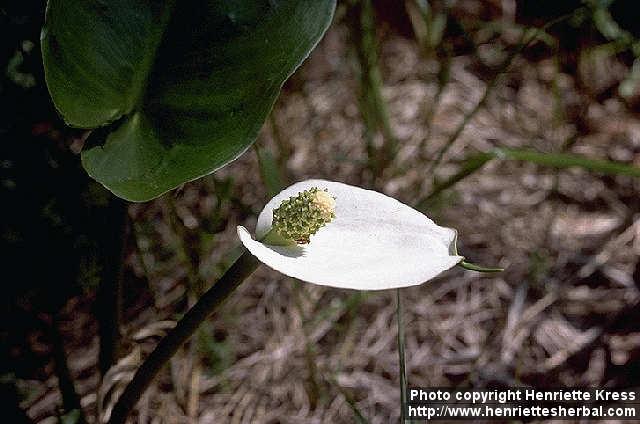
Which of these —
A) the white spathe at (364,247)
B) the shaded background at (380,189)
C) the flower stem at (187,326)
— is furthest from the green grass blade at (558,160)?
the flower stem at (187,326)

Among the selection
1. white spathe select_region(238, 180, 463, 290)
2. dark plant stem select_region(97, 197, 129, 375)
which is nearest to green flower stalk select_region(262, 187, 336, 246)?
white spathe select_region(238, 180, 463, 290)

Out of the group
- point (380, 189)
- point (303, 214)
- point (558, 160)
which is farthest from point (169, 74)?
point (380, 189)

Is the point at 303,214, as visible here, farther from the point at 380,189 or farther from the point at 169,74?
the point at 380,189

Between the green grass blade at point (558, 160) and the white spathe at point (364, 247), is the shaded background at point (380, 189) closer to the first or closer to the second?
the green grass blade at point (558, 160)

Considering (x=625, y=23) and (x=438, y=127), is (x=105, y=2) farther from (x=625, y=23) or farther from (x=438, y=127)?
(x=625, y=23)

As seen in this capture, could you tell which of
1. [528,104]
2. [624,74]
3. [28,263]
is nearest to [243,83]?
[28,263]

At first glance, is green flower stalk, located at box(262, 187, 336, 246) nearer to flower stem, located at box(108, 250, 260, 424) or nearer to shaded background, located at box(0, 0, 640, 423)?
flower stem, located at box(108, 250, 260, 424)
